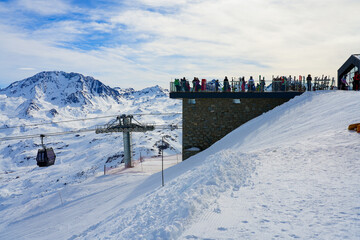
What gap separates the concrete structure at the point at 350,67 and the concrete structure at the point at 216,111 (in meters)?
10.2

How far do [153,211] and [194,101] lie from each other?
41.4ft

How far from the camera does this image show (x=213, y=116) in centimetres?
1836

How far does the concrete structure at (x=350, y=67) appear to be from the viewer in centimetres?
2296

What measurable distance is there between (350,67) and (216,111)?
55.8 feet

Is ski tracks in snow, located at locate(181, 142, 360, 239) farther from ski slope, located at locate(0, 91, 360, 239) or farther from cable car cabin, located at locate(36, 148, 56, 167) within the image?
cable car cabin, located at locate(36, 148, 56, 167)

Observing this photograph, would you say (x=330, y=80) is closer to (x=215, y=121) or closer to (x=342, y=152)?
(x=215, y=121)

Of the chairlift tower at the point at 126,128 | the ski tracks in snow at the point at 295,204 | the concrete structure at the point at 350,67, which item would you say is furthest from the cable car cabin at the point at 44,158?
the concrete structure at the point at 350,67

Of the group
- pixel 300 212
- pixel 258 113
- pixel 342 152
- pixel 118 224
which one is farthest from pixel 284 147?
pixel 258 113

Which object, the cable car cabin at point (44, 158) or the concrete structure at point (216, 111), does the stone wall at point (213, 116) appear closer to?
the concrete structure at point (216, 111)

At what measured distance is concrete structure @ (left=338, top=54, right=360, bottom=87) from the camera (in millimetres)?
22958

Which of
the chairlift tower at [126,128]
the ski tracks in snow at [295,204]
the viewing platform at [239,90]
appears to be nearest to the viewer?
the ski tracks in snow at [295,204]

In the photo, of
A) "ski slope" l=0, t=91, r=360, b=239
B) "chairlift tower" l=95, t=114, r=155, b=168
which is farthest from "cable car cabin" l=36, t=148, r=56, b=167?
"ski slope" l=0, t=91, r=360, b=239

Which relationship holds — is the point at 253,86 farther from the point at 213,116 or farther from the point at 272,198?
the point at 272,198

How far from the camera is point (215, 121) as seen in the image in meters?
18.3
